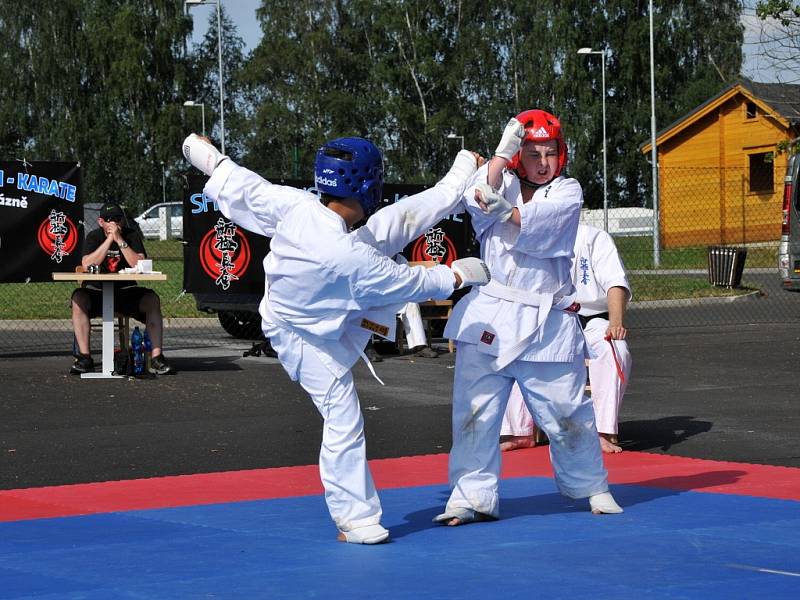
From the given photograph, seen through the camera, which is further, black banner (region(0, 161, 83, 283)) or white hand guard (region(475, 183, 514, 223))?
black banner (region(0, 161, 83, 283))

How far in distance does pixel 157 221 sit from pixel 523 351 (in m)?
47.0

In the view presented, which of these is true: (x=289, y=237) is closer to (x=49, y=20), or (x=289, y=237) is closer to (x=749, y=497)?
(x=749, y=497)

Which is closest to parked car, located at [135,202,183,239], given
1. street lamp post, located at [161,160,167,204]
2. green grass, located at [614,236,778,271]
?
street lamp post, located at [161,160,167,204]

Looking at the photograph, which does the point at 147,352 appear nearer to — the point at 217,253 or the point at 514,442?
the point at 217,253

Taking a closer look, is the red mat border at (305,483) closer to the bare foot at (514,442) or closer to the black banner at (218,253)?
the bare foot at (514,442)

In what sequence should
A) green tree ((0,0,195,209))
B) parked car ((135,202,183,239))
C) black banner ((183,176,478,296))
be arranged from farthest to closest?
green tree ((0,0,195,209)) → parked car ((135,202,183,239)) → black banner ((183,176,478,296))

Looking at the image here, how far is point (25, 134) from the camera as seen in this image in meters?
64.9

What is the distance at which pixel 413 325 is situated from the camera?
570 centimetres

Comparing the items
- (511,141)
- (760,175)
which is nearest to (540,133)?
(511,141)

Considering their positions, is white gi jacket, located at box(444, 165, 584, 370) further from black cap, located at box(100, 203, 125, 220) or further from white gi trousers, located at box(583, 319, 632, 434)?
black cap, located at box(100, 203, 125, 220)

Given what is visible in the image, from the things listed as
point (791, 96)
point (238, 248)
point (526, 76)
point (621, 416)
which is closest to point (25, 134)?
point (526, 76)

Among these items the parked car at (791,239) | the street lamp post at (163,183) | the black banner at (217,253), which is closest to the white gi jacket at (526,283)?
the black banner at (217,253)

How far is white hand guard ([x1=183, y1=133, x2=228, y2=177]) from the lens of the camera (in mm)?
5840

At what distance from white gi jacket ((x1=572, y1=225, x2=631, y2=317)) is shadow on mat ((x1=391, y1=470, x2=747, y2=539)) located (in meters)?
1.57
